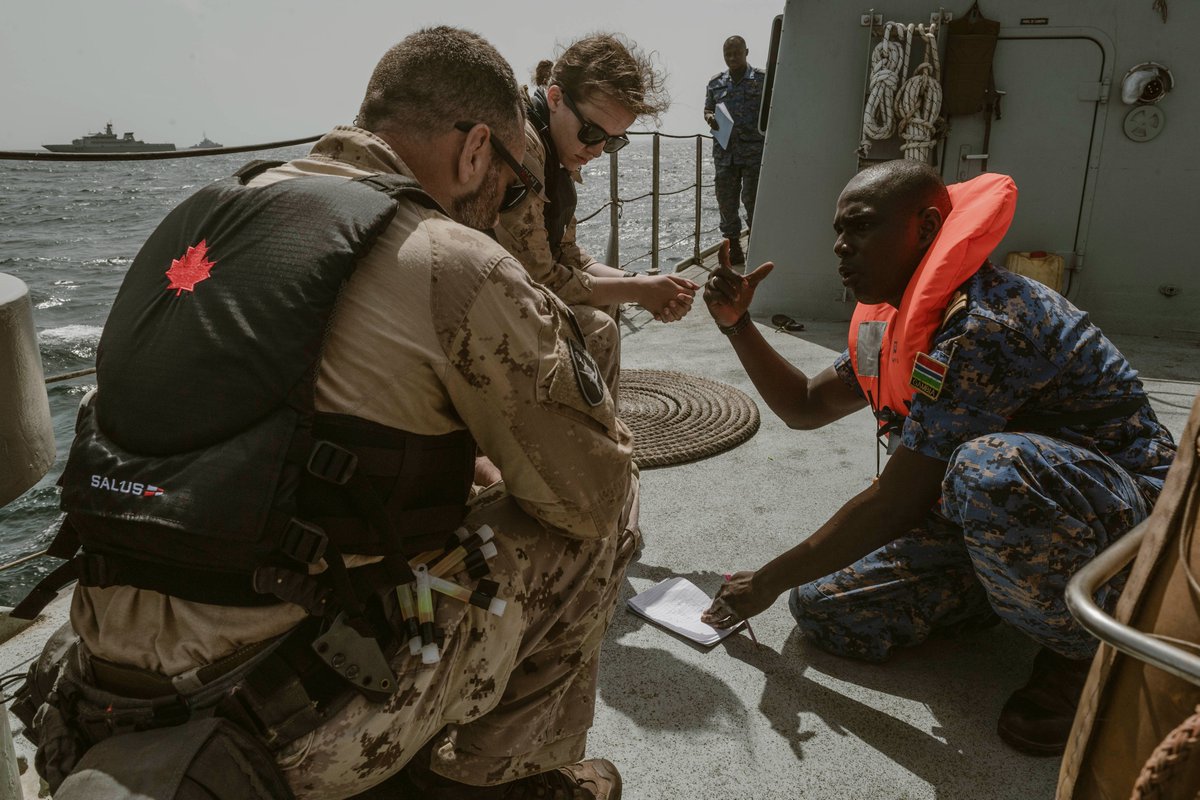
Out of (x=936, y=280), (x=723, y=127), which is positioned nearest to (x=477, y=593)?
(x=936, y=280)

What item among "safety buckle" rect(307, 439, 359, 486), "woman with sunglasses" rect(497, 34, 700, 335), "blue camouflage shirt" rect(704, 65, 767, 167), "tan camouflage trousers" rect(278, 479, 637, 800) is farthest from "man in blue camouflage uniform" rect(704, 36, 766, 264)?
"safety buckle" rect(307, 439, 359, 486)

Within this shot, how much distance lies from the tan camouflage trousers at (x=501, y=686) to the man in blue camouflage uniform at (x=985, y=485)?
0.68 metres

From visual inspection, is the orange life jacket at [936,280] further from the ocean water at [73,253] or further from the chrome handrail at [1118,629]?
the ocean water at [73,253]

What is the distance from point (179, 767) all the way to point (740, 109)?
8281mm

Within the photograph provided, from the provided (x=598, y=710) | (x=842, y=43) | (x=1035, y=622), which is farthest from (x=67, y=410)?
(x=1035, y=622)

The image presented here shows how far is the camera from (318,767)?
1336 millimetres

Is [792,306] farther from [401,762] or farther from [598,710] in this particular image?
[401,762]

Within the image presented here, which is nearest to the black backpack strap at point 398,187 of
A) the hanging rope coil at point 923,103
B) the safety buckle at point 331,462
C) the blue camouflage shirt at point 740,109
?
the safety buckle at point 331,462

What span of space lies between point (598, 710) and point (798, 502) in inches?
55.7

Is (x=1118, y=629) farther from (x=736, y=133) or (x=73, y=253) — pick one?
(x=73, y=253)

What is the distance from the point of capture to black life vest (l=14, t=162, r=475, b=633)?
122 centimetres

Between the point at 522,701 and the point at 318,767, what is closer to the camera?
the point at 318,767

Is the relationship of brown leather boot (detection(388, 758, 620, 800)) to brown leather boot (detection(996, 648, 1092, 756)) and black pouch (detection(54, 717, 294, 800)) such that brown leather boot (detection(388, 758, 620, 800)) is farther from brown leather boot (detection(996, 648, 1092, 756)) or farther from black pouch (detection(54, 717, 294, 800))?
brown leather boot (detection(996, 648, 1092, 756))

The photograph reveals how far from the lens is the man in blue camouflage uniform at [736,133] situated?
8.36 meters
